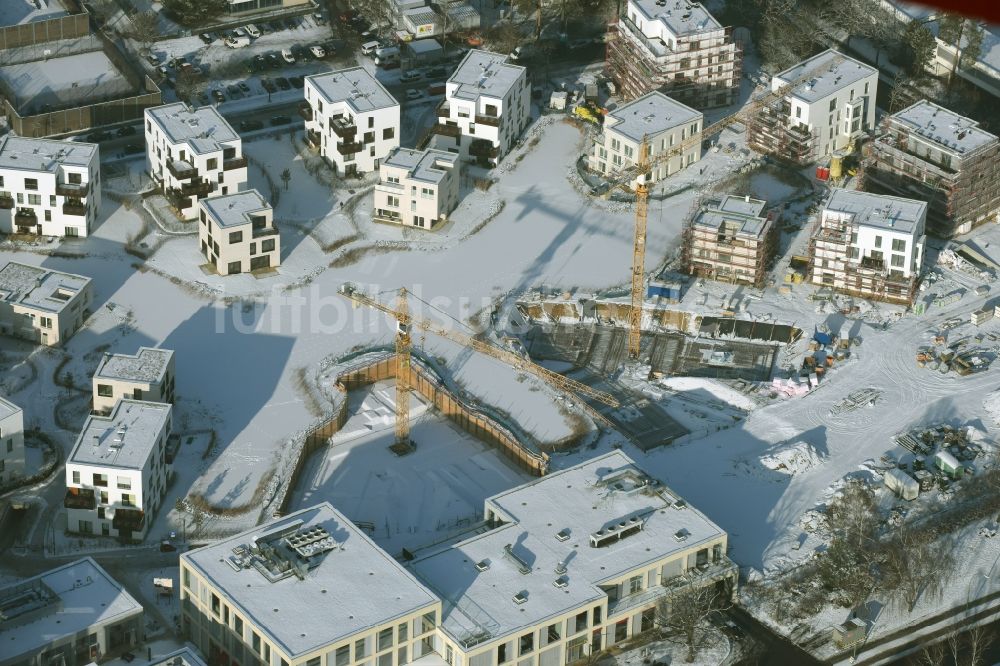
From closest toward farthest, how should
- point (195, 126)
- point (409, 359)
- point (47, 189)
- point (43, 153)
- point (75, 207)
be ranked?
1. point (409, 359)
2. point (47, 189)
3. point (75, 207)
4. point (43, 153)
5. point (195, 126)

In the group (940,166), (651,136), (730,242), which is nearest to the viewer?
(730,242)

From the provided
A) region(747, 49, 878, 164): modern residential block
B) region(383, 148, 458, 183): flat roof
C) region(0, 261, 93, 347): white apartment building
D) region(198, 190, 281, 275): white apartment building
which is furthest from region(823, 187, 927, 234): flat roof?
region(0, 261, 93, 347): white apartment building

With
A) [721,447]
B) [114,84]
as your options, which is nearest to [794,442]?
A: [721,447]

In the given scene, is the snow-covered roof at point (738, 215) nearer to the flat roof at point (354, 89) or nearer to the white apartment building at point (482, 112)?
the white apartment building at point (482, 112)

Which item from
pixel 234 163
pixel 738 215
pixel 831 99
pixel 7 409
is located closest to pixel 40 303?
pixel 7 409

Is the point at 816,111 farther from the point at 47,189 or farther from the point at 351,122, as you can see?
the point at 47,189

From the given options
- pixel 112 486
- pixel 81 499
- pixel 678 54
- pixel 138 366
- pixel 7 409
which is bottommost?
pixel 81 499

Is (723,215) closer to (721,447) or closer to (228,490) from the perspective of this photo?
(721,447)
